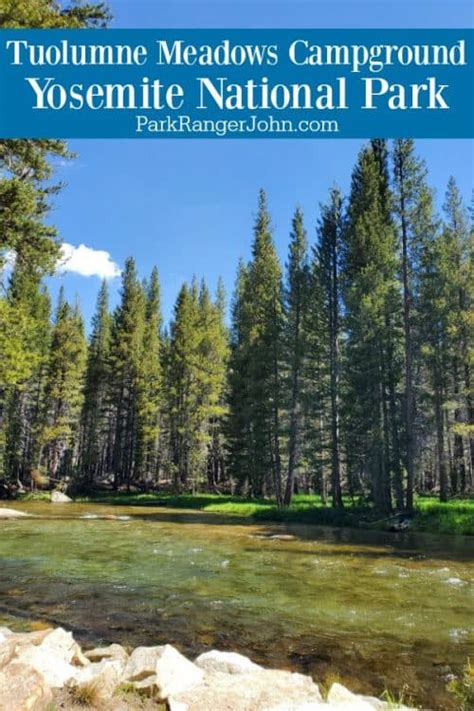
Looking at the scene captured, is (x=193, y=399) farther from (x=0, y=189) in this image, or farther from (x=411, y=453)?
(x=0, y=189)

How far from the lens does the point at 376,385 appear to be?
28.8m

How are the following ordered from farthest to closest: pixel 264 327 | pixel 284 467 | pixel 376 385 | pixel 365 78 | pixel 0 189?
pixel 284 467 → pixel 264 327 → pixel 376 385 → pixel 0 189 → pixel 365 78

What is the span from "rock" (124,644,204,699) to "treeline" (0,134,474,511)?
12.7m

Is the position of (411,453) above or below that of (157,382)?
below

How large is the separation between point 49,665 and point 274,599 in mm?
5610

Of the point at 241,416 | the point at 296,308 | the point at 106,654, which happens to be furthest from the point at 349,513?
the point at 106,654

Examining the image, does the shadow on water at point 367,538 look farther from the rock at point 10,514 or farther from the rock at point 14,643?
the rock at point 14,643

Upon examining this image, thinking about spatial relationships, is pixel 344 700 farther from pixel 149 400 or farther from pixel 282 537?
pixel 149 400

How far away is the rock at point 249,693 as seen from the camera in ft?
13.4

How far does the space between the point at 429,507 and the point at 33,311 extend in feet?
114

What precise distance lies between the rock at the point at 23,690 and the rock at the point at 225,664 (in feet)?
5.51

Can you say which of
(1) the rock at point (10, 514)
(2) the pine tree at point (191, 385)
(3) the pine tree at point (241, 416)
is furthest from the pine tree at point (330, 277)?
(1) the rock at point (10, 514)

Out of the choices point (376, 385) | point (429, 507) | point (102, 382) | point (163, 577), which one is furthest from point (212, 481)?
point (163, 577)

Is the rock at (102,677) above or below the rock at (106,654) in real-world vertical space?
above
